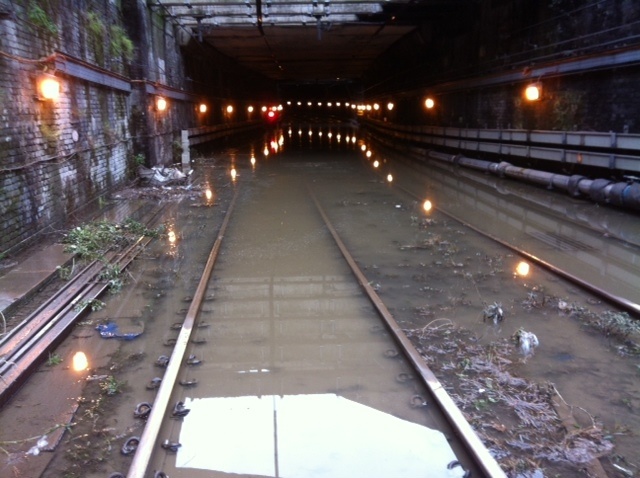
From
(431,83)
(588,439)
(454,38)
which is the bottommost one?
(588,439)

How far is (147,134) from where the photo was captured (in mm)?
15211

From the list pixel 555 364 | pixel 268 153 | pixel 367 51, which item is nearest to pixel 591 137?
pixel 555 364

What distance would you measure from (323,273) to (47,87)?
222 inches

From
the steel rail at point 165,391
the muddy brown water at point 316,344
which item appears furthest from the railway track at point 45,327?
the steel rail at point 165,391

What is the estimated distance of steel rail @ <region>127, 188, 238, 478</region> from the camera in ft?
10.3

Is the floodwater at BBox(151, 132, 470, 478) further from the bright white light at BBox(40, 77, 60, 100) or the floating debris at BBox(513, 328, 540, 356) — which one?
the bright white light at BBox(40, 77, 60, 100)

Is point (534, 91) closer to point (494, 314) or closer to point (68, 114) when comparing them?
point (494, 314)

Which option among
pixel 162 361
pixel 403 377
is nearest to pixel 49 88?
pixel 162 361

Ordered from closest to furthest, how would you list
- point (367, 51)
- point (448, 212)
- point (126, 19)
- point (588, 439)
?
point (588, 439) < point (448, 212) < point (126, 19) < point (367, 51)

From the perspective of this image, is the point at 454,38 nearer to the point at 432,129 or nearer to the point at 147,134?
the point at 432,129

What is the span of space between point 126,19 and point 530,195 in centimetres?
1228

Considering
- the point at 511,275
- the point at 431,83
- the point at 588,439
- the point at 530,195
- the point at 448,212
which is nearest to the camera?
the point at 588,439

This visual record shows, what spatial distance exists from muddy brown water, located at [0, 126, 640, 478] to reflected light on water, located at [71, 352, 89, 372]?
0.25 ft

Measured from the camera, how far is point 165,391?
157 inches
